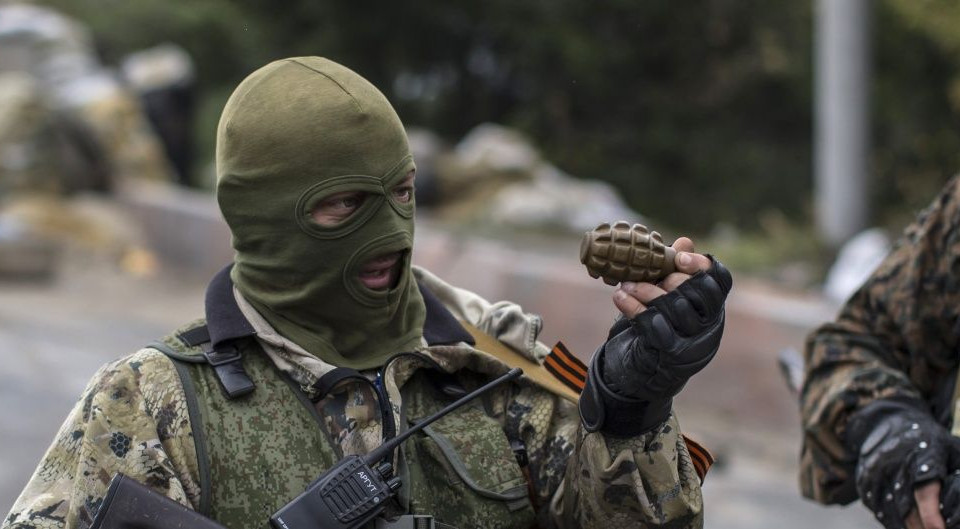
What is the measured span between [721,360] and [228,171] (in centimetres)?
612

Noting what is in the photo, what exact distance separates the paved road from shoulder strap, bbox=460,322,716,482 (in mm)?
4167

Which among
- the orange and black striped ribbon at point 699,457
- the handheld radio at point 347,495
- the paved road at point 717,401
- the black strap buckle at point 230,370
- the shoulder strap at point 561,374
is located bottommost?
the paved road at point 717,401

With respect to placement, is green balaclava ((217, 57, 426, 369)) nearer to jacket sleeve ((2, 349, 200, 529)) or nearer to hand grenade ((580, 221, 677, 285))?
jacket sleeve ((2, 349, 200, 529))

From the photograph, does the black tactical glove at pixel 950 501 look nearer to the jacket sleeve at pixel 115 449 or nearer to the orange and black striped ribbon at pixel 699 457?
the orange and black striped ribbon at pixel 699 457

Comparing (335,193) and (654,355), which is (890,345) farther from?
(335,193)

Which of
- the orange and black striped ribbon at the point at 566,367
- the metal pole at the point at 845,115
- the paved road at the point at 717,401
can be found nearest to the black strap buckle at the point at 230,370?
the orange and black striped ribbon at the point at 566,367

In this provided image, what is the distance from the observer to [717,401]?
8312 mm

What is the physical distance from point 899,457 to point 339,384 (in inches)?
53.8

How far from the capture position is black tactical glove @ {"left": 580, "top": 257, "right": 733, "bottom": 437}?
224cm

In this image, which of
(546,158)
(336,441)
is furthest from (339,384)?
(546,158)

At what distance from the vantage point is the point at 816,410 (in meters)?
3.46

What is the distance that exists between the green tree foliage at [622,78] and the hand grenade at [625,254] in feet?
47.3

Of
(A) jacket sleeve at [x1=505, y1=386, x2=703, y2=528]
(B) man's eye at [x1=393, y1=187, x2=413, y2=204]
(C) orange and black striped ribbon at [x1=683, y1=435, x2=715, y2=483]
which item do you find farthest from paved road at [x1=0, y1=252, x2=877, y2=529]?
(B) man's eye at [x1=393, y1=187, x2=413, y2=204]

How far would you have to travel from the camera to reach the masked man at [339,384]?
2.34 meters
